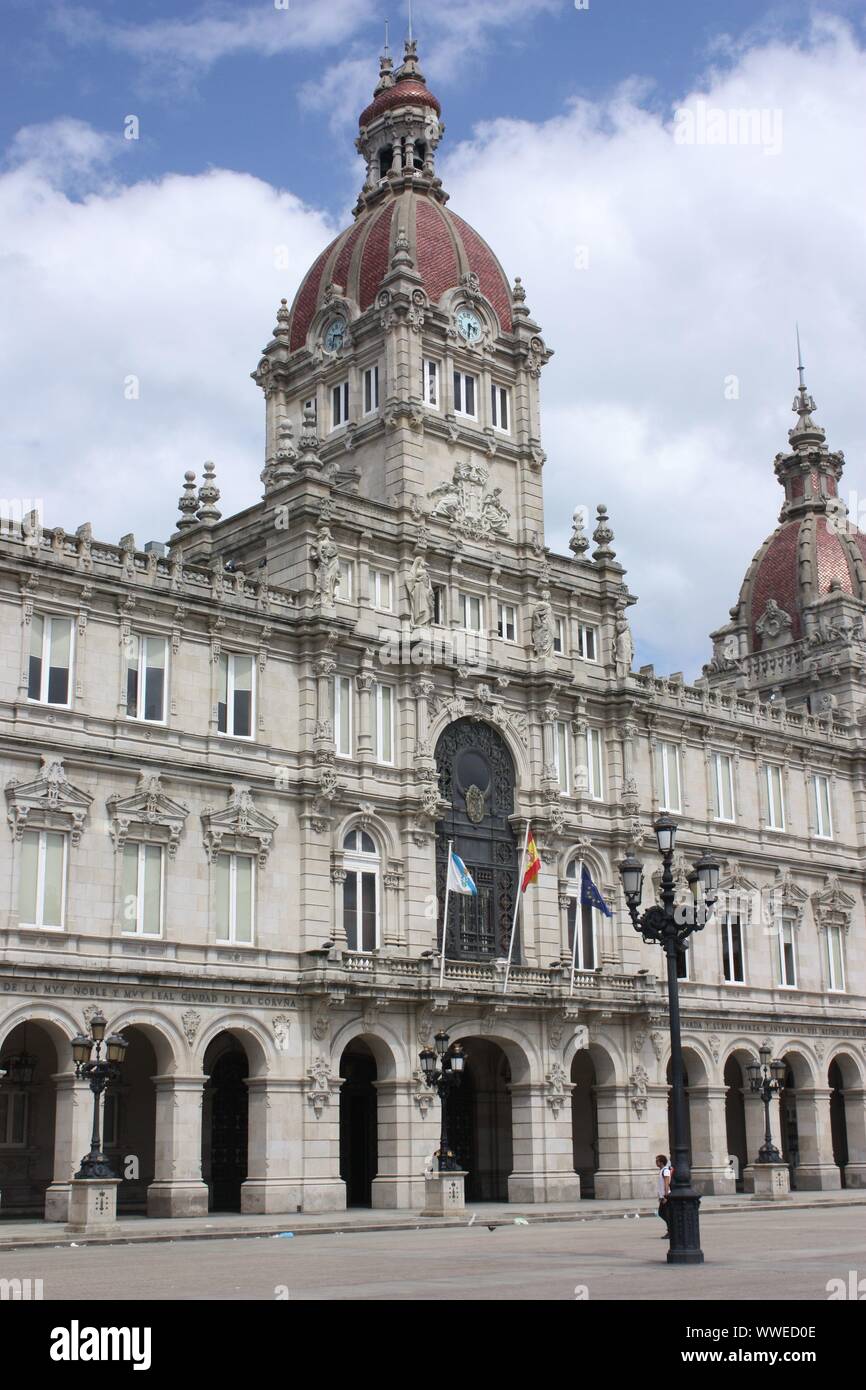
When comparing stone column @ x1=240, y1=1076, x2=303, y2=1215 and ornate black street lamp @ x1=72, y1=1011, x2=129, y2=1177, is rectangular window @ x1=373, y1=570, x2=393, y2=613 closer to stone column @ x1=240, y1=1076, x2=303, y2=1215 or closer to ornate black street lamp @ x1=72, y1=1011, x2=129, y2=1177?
stone column @ x1=240, y1=1076, x2=303, y2=1215

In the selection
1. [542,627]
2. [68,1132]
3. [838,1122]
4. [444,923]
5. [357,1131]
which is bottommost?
[838,1122]

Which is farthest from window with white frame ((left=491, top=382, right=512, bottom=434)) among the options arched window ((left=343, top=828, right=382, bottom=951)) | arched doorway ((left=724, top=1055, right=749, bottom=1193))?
arched doorway ((left=724, top=1055, right=749, bottom=1193))

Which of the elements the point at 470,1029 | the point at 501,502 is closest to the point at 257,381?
the point at 501,502

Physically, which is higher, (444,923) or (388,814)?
(388,814)

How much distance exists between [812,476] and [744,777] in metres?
24.1

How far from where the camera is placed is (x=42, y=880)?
143ft

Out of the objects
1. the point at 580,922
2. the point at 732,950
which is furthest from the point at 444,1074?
the point at 732,950

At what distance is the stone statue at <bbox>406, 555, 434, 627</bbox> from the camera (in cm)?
5556

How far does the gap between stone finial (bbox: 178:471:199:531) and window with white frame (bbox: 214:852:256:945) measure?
672 inches

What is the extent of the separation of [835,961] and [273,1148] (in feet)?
105

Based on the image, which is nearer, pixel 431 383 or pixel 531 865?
→ pixel 531 865

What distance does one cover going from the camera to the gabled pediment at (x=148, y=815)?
45406 millimetres

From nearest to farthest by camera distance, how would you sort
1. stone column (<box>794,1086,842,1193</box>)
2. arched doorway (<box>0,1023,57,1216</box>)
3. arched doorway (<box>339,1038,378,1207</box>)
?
arched doorway (<box>0,1023,57,1216</box>) < arched doorway (<box>339,1038,378,1207</box>) < stone column (<box>794,1086,842,1193</box>)

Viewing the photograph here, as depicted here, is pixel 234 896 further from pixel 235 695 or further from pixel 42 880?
pixel 42 880
